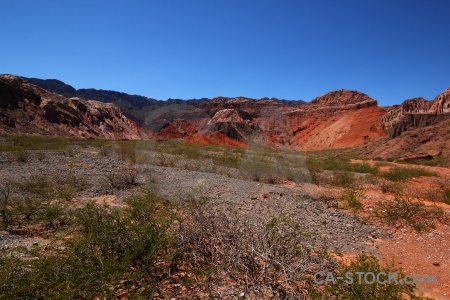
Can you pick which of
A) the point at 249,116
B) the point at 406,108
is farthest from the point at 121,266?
the point at 249,116

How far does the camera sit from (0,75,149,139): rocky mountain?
3397 cm

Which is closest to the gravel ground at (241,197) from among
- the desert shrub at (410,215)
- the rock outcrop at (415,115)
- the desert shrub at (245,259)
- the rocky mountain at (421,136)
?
the desert shrub at (410,215)

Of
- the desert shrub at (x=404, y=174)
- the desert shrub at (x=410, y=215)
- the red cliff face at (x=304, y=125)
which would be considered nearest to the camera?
the desert shrub at (x=410, y=215)

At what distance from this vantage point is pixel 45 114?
126 feet

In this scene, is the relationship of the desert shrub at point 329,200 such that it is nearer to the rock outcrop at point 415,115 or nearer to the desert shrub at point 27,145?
the desert shrub at point 27,145

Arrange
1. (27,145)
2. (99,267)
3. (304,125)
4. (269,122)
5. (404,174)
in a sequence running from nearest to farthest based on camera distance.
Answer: (99,267) < (404,174) < (27,145) < (304,125) < (269,122)

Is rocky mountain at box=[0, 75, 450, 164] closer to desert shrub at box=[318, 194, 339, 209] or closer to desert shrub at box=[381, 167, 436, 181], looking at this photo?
desert shrub at box=[381, 167, 436, 181]

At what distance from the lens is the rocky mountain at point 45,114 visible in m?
34.0

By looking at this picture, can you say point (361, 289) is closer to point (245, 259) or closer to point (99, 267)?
point (245, 259)

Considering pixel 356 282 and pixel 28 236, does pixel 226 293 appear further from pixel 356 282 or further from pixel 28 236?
pixel 28 236

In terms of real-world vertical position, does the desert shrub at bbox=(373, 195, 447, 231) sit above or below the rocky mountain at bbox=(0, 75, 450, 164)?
below

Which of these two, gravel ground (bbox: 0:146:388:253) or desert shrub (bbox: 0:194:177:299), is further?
gravel ground (bbox: 0:146:388:253)

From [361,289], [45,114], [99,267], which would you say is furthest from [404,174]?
[45,114]

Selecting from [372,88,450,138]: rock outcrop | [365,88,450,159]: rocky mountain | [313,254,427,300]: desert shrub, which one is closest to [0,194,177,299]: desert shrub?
[313,254,427,300]: desert shrub
